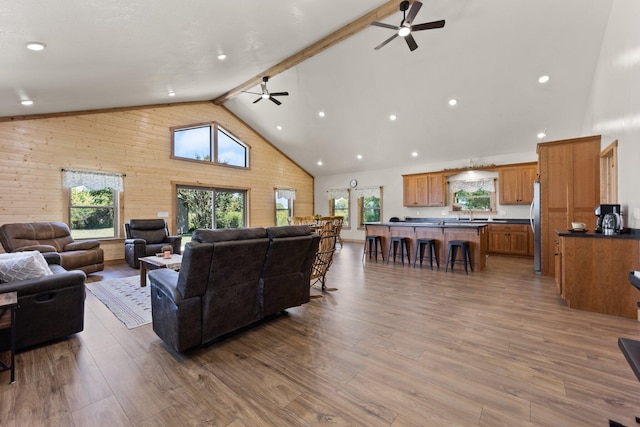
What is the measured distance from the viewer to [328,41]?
16.5 feet

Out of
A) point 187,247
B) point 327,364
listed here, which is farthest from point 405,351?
point 187,247

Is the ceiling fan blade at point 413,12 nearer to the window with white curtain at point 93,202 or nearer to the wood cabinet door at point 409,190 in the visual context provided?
the wood cabinet door at point 409,190

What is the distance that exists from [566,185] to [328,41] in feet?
15.3

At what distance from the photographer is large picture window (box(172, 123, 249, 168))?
7.58 metres

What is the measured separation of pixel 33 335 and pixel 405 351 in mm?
3097

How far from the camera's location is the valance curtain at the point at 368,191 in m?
9.84

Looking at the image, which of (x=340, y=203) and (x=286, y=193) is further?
(x=340, y=203)

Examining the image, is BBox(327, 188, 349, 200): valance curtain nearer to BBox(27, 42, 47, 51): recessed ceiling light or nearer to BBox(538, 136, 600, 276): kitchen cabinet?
BBox(538, 136, 600, 276): kitchen cabinet

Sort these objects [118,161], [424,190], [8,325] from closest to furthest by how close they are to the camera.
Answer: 1. [8,325]
2. [118,161]
3. [424,190]

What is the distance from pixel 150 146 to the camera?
6898mm

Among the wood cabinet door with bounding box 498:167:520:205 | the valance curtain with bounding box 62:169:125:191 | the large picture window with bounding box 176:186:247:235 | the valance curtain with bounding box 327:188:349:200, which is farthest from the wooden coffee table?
the wood cabinet door with bounding box 498:167:520:205

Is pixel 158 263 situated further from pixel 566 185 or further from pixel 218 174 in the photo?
pixel 566 185

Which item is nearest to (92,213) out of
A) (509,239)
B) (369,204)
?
(369,204)

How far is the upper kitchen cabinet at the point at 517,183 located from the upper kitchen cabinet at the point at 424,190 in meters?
1.48
